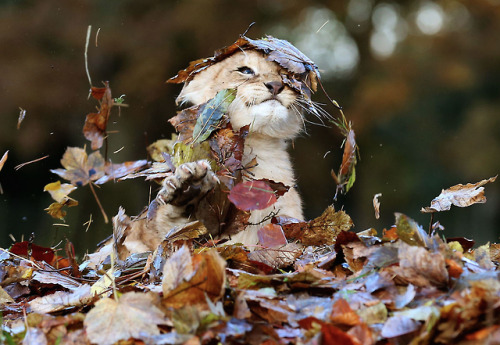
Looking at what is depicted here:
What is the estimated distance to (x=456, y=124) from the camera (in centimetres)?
1266

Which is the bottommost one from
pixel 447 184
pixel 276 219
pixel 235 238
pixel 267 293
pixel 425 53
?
pixel 447 184

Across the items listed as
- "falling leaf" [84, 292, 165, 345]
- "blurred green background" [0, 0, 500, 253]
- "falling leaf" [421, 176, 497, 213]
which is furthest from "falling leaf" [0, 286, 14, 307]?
"blurred green background" [0, 0, 500, 253]

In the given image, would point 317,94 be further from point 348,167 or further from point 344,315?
point 344,315

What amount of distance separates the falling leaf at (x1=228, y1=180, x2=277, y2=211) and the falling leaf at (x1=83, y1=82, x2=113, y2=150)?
60 centimetres

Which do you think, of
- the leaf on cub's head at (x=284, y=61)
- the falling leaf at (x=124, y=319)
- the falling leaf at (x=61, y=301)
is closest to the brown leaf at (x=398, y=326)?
the falling leaf at (x=124, y=319)

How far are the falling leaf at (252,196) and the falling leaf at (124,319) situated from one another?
691 mm

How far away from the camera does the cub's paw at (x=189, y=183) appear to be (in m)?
2.73

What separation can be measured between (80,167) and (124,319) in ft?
3.49

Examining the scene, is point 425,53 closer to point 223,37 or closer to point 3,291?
point 223,37

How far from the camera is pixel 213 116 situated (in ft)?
10.0

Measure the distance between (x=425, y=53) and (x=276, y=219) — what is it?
1013 cm

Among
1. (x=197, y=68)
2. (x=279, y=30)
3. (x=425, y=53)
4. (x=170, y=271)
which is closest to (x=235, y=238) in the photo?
(x=197, y=68)

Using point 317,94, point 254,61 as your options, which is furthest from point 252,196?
point 317,94

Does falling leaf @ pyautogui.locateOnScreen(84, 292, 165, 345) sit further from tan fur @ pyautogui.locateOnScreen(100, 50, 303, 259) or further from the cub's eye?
the cub's eye
